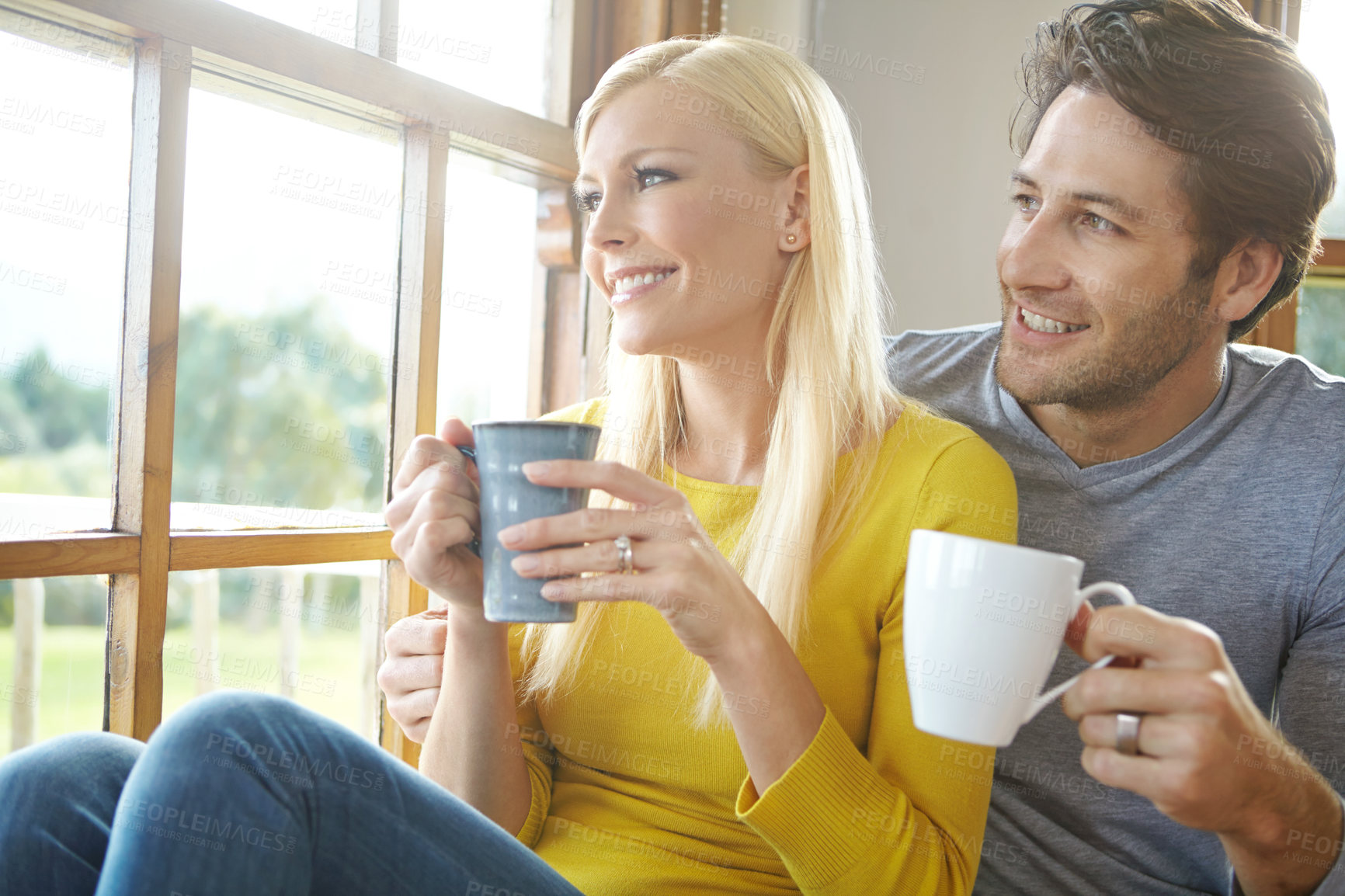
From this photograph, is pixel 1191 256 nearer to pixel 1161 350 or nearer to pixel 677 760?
pixel 1161 350

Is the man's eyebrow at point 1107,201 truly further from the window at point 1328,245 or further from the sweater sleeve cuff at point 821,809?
the window at point 1328,245

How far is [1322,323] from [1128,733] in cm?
151

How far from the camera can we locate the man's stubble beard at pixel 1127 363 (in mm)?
1202

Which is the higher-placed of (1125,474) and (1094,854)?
(1125,474)

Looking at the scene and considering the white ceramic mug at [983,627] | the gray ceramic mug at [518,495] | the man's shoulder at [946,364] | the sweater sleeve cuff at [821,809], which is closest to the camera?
the white ceramic mug at [983,627]

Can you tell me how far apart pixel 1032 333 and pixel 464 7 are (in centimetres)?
100

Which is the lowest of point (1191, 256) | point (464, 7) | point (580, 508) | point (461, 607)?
point (461, 607)

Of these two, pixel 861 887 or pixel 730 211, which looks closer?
pixel 861 887

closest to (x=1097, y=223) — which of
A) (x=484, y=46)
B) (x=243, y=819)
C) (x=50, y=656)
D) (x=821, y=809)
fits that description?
(x=821, y=809)

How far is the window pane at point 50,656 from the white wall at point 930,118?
1.43 metres

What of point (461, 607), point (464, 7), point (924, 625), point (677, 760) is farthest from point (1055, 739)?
point (464, 7)

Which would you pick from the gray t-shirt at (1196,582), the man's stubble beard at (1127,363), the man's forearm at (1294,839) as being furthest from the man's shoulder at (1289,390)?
the man's forearm at (1294,839)

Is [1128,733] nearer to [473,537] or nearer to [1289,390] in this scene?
[473,537]

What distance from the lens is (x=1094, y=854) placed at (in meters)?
1.18
